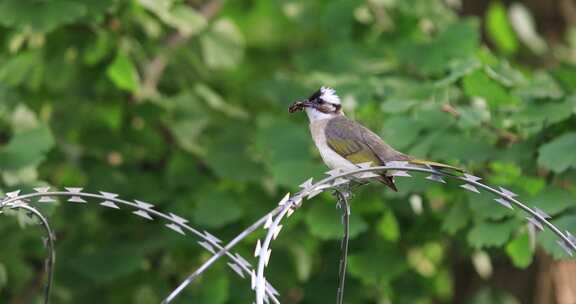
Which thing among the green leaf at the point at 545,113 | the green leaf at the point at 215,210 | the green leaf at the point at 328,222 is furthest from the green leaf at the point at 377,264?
the green leaf at the point at 545,113

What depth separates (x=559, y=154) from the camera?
181 inches

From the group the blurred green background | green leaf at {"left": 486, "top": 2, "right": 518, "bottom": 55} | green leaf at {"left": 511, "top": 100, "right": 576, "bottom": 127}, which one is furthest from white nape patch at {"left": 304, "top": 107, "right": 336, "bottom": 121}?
green leaf at {"left": 486, "top": 2, "right": 518, "bottom": 55}

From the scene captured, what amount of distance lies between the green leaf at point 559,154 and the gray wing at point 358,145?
85cm

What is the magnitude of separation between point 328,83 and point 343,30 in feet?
2.71

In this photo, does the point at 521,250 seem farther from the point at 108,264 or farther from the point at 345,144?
the point at 108,264

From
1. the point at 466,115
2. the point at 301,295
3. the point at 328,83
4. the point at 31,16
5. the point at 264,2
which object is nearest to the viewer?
the point at 466,115

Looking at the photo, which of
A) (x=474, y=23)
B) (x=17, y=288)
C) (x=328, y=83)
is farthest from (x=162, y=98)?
(x=474, y=23)

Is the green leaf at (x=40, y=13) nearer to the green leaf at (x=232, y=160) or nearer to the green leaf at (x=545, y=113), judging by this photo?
the green leaf at (x=232, y=160)

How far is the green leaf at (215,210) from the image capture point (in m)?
6.14

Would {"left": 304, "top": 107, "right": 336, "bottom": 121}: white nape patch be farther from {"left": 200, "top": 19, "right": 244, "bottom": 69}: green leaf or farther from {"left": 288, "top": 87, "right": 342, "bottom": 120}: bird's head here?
{"left": 200, "top": 19, "right": 244, "bottom": 69}: green leaf

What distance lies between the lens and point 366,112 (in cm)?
634

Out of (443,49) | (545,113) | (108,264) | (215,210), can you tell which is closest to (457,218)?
(545,113)

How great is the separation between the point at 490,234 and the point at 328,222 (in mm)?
1196

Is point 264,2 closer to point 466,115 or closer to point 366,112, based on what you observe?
point 366,112
